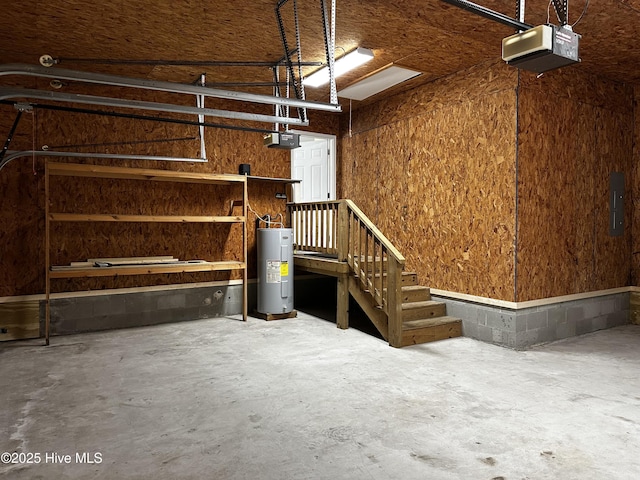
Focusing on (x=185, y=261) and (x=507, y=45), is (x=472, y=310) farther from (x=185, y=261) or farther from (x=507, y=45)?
(x=185, y=261)

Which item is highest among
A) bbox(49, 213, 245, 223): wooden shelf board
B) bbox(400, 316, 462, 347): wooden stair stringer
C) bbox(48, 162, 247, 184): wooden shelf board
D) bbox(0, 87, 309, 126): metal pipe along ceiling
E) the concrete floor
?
bbox(0, 87, 309, 126): metal pipe along ceiling

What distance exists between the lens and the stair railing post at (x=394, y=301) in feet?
15.3

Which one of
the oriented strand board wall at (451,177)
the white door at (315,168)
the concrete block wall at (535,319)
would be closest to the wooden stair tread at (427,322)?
the concrete block wall at (535,319)

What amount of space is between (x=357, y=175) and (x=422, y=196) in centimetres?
158

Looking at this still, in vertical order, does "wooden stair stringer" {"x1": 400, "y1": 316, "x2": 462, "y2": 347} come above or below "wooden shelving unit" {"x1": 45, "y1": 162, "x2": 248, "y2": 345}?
below

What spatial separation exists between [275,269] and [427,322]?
2.14 meters

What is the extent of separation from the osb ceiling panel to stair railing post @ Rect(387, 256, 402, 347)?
230 cm

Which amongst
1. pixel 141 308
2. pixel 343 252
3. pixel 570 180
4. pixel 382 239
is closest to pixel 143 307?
pixel 141 308

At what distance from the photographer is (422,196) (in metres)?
5.90

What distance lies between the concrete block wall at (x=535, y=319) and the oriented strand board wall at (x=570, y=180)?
7.3 inches

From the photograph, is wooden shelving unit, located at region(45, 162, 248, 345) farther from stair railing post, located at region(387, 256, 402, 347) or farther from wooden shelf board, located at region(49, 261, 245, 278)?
stair railing post, located at region(387, 256, 402, 347)

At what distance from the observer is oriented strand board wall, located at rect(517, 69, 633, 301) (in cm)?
487

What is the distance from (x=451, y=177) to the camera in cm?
548

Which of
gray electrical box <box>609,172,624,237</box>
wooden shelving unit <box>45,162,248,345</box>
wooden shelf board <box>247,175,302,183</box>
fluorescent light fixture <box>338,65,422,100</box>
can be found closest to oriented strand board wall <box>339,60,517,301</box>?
fluorescent light fixture <box>338,65,422,100</box>
